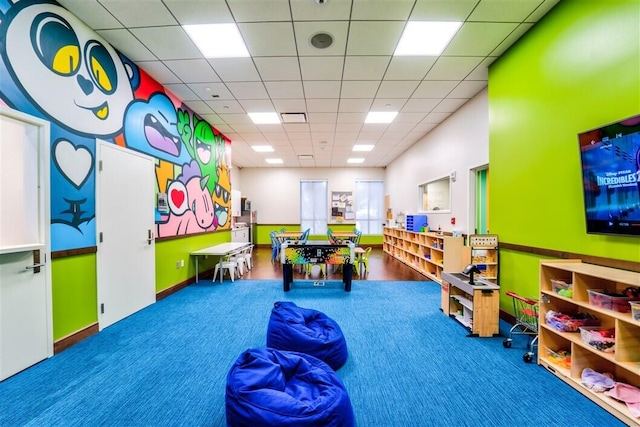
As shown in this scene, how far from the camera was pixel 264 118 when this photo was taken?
5844mm

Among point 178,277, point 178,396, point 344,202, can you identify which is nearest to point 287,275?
point 178,277

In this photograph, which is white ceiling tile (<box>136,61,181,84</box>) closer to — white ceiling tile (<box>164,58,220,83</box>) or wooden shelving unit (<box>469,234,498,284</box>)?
white ceiling tile (<box>164,58,220,83</box>)

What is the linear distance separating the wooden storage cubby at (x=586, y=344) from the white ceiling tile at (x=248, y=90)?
4549mm

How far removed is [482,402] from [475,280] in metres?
1.67

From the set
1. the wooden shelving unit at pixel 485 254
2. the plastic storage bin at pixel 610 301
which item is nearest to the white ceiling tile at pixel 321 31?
the wooden shelving unit at pixel 485 254

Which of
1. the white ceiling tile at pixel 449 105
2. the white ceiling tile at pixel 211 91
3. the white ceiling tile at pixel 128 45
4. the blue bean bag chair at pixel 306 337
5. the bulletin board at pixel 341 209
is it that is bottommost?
the blue bean bag chair at pixel 306 337

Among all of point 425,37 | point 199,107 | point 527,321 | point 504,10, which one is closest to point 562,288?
point 527,321

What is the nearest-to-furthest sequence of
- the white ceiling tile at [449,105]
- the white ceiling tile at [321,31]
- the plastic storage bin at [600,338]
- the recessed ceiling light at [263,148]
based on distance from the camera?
the plastic storage bin at [600,338] < the white ceiling tile at [321,31] < the white ceiling tile at [449,105] < the recessed ceiling light at [263,148]

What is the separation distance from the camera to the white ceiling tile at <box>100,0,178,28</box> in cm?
276

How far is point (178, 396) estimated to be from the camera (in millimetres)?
2092

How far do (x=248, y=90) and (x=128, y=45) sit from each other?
1.69 metres

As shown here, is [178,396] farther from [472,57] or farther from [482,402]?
[472,57]

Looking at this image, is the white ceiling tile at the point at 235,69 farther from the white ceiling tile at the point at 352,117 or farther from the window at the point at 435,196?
the window at the point at 435,196

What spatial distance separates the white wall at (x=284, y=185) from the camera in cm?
1159
